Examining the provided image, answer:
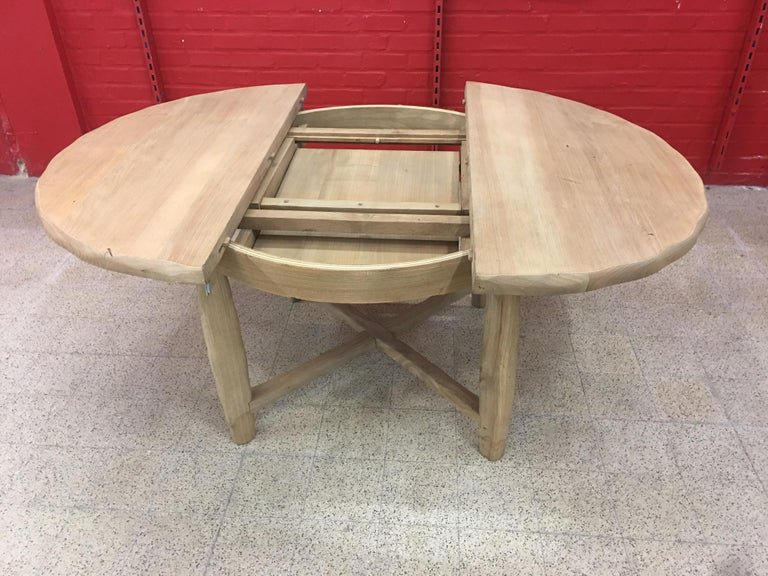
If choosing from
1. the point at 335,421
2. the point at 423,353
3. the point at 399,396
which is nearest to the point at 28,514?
the point at 335,421

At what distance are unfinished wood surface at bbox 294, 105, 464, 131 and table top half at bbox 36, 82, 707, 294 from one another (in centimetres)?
10

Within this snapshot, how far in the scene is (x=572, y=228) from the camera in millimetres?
1261

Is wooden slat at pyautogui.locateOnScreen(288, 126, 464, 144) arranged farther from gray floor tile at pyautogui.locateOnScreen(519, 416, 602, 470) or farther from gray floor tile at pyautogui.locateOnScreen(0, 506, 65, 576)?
gray floor tile at pyautogui.locateOnScreen(0, 506, 65, 576)

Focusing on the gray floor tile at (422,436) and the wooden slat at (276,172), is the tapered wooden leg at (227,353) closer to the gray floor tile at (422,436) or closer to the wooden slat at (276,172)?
the wooden slat at (276,172)

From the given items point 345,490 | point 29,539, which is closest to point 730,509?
point 345,490

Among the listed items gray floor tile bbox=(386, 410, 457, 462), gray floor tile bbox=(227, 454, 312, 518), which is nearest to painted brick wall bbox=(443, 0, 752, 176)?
gray floor tile bbox=(386, 410, 457, 462)

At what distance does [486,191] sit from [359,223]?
30cm

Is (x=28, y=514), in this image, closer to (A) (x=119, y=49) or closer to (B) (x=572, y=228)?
(B) (x=572, y=228)

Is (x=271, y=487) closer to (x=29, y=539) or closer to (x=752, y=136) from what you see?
(x=29, y=539)

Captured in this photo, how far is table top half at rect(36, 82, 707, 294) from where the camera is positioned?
1.19 m

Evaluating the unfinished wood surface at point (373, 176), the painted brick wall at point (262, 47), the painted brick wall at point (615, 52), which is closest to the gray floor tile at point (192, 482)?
the unfinished wood surface at point (373, 176)

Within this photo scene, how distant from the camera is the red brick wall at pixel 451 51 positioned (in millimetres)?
2592

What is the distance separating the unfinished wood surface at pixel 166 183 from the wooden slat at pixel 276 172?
39 mm

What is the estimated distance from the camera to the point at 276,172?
66.9 inches
